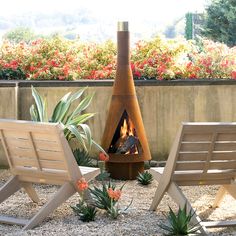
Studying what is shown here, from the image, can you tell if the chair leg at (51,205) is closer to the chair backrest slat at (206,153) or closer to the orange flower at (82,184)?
the orange flower at (82,184)

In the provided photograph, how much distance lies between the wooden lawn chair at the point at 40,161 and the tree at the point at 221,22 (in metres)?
20.6

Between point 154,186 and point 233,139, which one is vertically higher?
point 233,139

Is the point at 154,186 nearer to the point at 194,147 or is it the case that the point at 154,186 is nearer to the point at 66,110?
the point at 66,110

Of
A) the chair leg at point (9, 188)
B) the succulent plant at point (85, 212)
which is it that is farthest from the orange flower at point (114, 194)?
the chair leg at point (9, 188)

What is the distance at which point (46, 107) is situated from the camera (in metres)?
8.38

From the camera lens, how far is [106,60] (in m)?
9.64

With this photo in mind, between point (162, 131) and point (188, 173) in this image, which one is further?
point (162, 131)

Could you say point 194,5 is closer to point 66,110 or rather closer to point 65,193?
point 66,110

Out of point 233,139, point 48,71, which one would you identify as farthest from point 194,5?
point 233,139

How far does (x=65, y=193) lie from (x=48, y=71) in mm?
3724

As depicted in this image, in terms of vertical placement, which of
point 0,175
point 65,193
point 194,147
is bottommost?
point 0,175

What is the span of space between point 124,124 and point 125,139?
17cm

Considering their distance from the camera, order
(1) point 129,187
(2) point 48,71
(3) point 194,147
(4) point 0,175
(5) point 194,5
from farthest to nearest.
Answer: (5) point 194,5
(2) point 48,71
(4) point 0,175
(1) point 129,187
(3) point 194,147

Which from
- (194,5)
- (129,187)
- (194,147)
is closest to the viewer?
(194,147)
